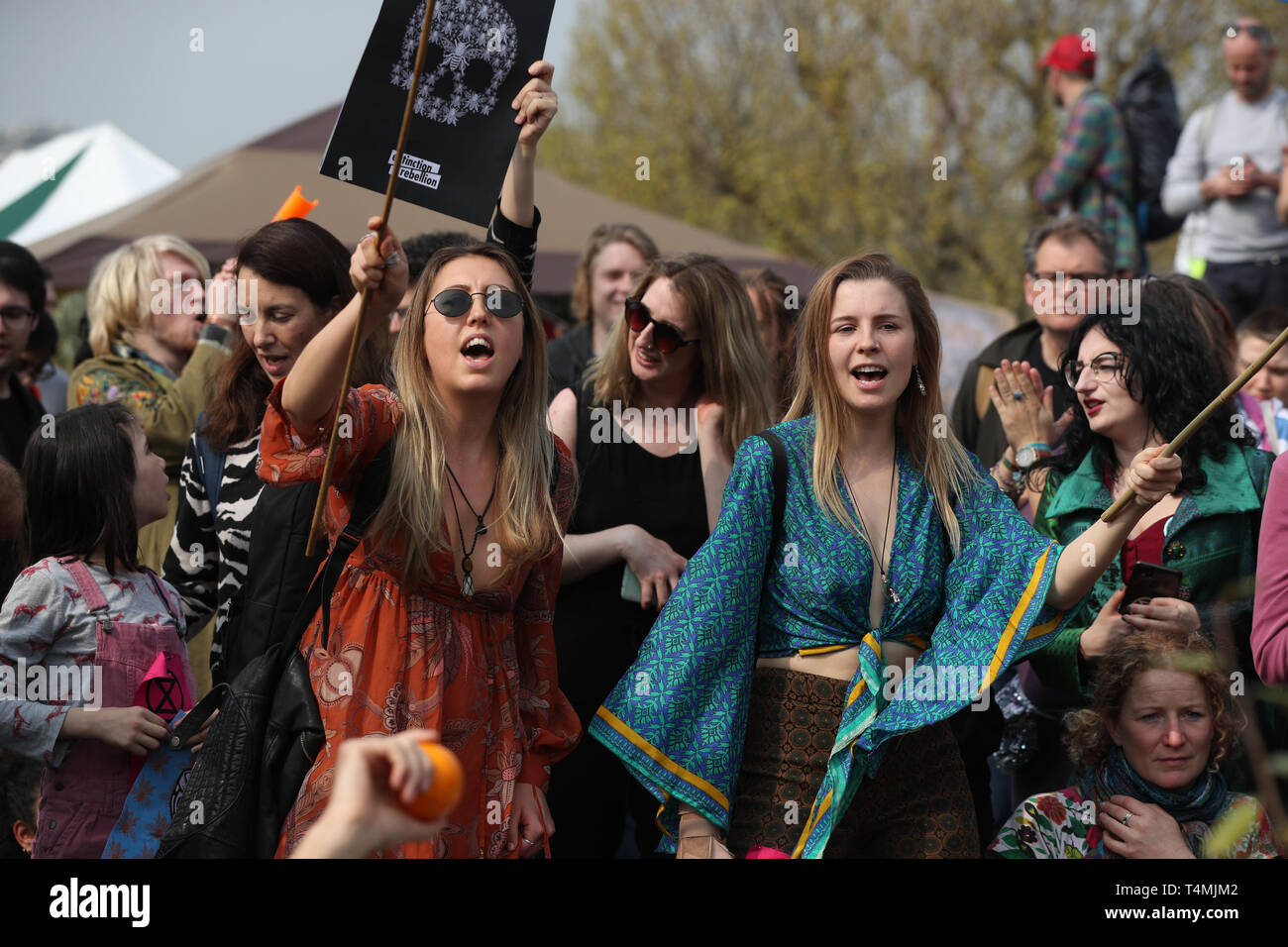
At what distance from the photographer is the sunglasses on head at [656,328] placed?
4434 mm

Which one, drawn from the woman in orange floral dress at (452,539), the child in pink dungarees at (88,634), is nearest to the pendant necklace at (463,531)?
the woman in orange floral dress at (452,539)

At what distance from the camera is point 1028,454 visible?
4.47 meters

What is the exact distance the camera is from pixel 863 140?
22.1m

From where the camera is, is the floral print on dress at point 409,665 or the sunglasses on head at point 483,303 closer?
the floral print on dress at point 409,665

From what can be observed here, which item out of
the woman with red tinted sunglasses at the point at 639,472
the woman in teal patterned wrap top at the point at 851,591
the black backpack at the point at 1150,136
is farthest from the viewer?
the black backpack at the point at 1150,136

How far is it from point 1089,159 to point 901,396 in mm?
5140

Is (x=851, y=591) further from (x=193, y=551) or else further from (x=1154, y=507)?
(x=193, y=551)

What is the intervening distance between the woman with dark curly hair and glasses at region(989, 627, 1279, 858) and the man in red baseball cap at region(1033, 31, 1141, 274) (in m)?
4.77

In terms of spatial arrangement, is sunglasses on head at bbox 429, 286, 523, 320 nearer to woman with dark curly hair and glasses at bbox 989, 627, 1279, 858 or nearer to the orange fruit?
woman with dark curly hair and glasses at bbox 989, 627, 1279, 858

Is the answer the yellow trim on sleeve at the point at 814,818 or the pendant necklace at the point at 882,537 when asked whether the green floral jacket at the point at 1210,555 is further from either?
the yellow trim on sleeve at the point at 814,818

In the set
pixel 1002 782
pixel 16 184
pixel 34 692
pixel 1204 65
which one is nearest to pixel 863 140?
pixel 1204 65

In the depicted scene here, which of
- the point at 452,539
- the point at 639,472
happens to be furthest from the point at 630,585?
the point at 452,539

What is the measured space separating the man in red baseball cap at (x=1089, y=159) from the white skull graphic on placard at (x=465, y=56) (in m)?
5.36

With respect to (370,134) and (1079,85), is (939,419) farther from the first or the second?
(1079,85)
